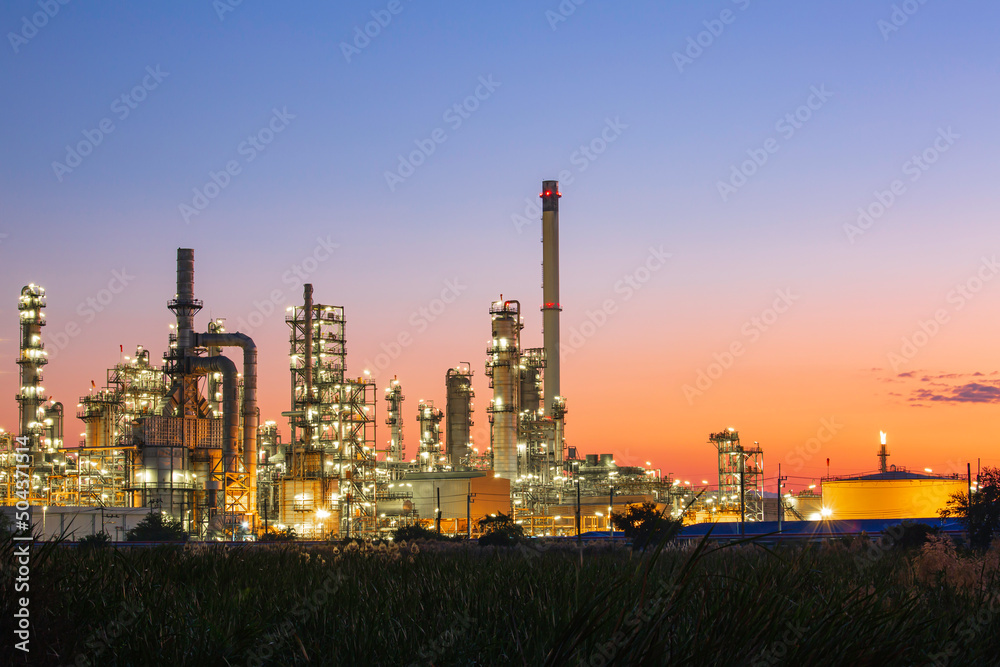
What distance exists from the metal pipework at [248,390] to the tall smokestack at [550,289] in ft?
88.8

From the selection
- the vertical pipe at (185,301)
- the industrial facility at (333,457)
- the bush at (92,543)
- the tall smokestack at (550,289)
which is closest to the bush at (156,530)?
the industrial facility at (333,457)

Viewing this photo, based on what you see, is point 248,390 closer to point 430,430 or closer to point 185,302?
point 185,302

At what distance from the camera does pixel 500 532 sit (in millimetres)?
53469

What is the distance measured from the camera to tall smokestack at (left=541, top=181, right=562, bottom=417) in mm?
91812

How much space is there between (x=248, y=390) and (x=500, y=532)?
31.1m

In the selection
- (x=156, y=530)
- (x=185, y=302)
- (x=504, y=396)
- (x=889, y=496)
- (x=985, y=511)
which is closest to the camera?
(x=985, y=511)

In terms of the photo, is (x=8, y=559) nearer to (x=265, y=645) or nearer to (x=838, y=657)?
(x=265, y=645)

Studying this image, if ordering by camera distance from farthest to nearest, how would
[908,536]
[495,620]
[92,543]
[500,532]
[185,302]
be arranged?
1. [185,302]
2. [500,532]
3. [908,536]
4. [92,543]
5. [495,620]

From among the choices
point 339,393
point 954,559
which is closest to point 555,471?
point 339,393

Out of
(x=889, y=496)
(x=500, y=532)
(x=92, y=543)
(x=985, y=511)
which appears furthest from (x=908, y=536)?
(x=889, y=496)

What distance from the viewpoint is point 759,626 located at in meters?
6.71

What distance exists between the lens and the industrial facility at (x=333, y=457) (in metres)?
73.8

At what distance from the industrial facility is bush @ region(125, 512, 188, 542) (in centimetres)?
269

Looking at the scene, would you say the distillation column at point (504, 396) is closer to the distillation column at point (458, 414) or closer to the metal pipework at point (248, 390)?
the distillation column at point (458, 414)
